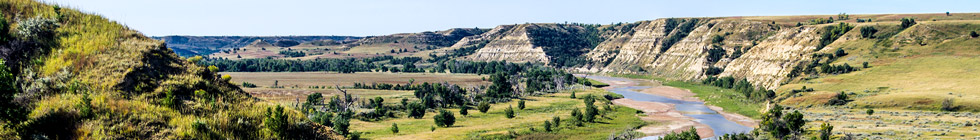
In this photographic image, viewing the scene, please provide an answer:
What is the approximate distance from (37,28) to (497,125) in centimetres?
6028

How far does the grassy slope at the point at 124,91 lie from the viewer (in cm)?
1308

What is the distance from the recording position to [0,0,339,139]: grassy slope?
1308 centimetres

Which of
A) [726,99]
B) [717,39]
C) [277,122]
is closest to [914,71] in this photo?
[726,99]

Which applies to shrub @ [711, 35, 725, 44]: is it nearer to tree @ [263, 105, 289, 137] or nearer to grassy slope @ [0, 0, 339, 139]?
grassy slope @ [0, 0, 339, 139]

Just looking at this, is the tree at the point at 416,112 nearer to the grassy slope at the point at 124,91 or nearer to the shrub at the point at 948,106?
the grassy slope at the point at 124,91

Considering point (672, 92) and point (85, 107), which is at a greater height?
point (85, 107)

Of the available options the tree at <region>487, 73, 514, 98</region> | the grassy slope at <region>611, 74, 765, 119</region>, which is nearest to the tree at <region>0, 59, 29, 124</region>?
the grassy slope at <region>611, 74, 765, 119</region>

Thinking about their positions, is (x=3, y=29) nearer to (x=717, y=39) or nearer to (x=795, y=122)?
(x=795, y=122)

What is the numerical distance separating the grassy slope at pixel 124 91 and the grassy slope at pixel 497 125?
45.2 m

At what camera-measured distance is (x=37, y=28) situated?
54.1 ft

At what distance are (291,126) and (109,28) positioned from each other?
8358mm

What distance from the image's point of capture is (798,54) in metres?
138

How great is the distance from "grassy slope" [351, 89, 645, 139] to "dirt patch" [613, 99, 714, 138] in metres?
3.13

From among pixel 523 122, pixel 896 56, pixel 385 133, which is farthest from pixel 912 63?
pixel 385 133
